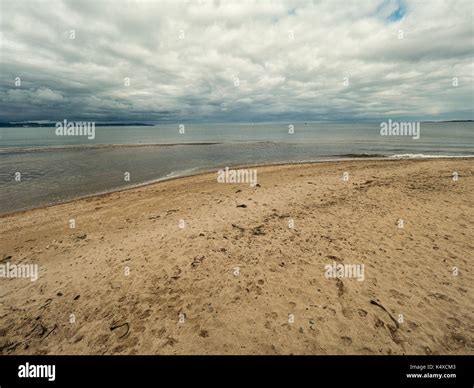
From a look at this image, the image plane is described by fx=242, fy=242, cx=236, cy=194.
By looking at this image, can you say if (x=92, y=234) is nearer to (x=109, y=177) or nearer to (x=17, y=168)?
(x=109, y=177)

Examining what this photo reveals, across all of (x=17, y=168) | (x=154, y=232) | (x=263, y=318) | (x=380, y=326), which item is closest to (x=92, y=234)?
(x=154, y=232)

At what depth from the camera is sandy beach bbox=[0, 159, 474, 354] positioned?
479 centimetres

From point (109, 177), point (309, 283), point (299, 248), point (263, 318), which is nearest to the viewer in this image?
point (263, 318)

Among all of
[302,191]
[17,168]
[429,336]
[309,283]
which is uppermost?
[17,168]

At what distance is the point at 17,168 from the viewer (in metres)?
26.8

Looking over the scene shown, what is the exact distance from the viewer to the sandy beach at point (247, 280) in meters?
4.79

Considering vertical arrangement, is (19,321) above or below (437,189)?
below

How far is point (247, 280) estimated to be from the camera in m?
6.44

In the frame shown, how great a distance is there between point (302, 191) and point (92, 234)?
10951 mm

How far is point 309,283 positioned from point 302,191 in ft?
28.5
